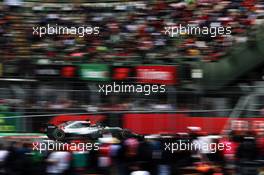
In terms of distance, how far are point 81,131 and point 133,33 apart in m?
5.22

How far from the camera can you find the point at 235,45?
1886 centimetres

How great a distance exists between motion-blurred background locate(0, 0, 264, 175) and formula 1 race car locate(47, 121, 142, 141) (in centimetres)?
23

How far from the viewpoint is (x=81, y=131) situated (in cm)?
1591

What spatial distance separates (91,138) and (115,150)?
271 cm

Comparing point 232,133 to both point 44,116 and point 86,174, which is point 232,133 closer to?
point 86,174

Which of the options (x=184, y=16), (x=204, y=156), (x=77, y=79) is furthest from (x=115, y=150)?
(x=184, y=16)
